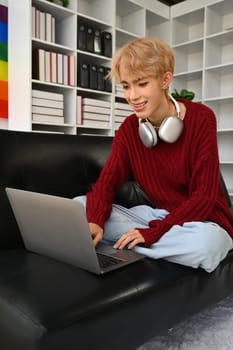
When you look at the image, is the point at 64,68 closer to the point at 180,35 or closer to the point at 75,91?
the point at 75,91

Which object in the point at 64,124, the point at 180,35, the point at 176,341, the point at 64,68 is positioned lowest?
the point at 176,341

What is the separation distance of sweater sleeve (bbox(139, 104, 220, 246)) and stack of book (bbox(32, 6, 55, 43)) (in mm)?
2046

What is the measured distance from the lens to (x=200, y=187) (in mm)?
1093

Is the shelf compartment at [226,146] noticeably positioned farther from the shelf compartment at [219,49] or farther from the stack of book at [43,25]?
the stack of book at [43,25]

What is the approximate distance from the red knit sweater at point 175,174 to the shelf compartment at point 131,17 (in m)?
Answer: 2.56

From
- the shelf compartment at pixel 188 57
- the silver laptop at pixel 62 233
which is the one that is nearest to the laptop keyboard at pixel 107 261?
the silver laptop at pixel 62 233

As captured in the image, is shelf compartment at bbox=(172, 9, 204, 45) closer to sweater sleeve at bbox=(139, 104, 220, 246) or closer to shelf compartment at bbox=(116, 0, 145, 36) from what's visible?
shelf compartment at bbox=(116, 0, 145, 36)

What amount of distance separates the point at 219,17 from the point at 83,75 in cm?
168

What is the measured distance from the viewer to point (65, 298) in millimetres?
708

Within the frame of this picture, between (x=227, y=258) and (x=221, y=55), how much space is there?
3.08m

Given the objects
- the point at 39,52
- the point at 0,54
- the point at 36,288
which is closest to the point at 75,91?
the point at 39,52

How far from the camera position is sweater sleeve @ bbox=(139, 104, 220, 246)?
1.06 meters

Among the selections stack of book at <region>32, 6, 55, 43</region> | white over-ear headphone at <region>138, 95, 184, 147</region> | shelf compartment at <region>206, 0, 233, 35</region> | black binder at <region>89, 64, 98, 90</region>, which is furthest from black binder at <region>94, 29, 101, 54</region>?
white over-ear headphone at <region>138, 95, 184, 147</region>

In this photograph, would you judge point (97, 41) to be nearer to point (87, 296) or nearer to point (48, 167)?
point (48, 167)
